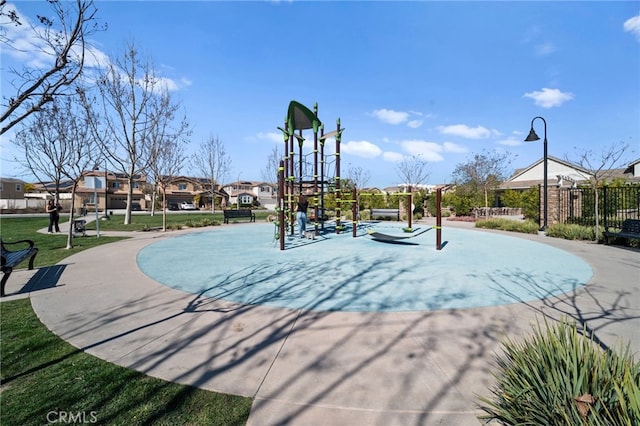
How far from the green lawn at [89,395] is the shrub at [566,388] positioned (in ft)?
6.83

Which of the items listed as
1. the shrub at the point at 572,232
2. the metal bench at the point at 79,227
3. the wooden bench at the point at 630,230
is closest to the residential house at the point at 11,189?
the metal bench at the point at 79,227

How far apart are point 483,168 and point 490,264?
33.1m

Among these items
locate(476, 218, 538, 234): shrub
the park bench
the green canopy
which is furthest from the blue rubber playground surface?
the park bench

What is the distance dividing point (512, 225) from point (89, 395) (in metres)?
19.1

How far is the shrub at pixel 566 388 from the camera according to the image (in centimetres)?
179

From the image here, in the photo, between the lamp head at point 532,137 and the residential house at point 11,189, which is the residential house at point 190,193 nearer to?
the residential house at point 11,189

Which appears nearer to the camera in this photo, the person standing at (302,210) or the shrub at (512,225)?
the person standing at (302,210)

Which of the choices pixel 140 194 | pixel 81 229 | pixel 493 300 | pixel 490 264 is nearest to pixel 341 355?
pixel 493 300

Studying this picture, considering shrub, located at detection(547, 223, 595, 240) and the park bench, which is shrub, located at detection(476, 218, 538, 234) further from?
the park bench

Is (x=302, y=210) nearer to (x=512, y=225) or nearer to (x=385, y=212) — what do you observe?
(x=385, y=212)

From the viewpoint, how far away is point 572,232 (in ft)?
42.4

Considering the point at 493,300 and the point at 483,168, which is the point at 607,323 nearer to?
the point at 493,300

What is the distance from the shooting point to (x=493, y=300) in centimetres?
529

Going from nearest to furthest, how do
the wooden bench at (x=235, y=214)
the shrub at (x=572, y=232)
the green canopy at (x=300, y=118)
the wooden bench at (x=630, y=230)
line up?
1. the wooden bench at (x=630, y=230)
2. the shrub at (x=572, y=232)
3. the green canopy at (x=300, y=118)
4. the wooden bench at (x=235, y=214)
